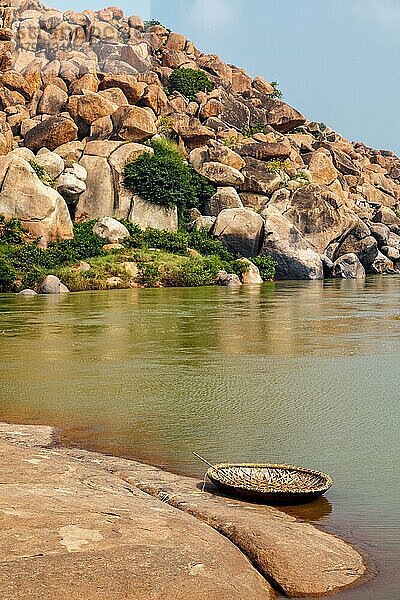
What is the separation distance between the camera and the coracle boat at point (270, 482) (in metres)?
4.21

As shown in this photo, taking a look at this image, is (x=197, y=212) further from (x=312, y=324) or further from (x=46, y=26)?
(x=46, y=26)

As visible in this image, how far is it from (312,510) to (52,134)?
31671 millimetres

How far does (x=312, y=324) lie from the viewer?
14109 mm

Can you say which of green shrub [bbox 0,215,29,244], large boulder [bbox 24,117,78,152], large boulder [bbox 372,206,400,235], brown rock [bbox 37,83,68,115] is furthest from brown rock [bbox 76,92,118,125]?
large boulder [bbox 372,206,400,235]

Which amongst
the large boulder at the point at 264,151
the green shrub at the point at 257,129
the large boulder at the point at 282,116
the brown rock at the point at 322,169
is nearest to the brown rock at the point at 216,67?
the large boulder at the point at 282,116

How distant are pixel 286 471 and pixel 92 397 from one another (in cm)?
326

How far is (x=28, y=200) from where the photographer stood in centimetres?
2667

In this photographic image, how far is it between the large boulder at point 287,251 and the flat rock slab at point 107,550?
28962mm

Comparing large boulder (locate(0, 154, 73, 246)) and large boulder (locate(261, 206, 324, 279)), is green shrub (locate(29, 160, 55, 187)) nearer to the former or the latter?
large boulder (locate(0, 154, 73, 246))

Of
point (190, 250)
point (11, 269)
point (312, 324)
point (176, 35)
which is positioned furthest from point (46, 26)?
point (312, 324)

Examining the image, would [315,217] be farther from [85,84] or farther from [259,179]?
[85,84]

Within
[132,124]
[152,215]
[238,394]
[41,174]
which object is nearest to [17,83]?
[132,124]

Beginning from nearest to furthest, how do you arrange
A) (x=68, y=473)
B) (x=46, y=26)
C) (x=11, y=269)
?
(x=68, y=473)
(x=11, y=269)
(x=46, y=26)

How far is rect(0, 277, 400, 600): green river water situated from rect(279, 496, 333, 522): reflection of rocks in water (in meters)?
0.01
